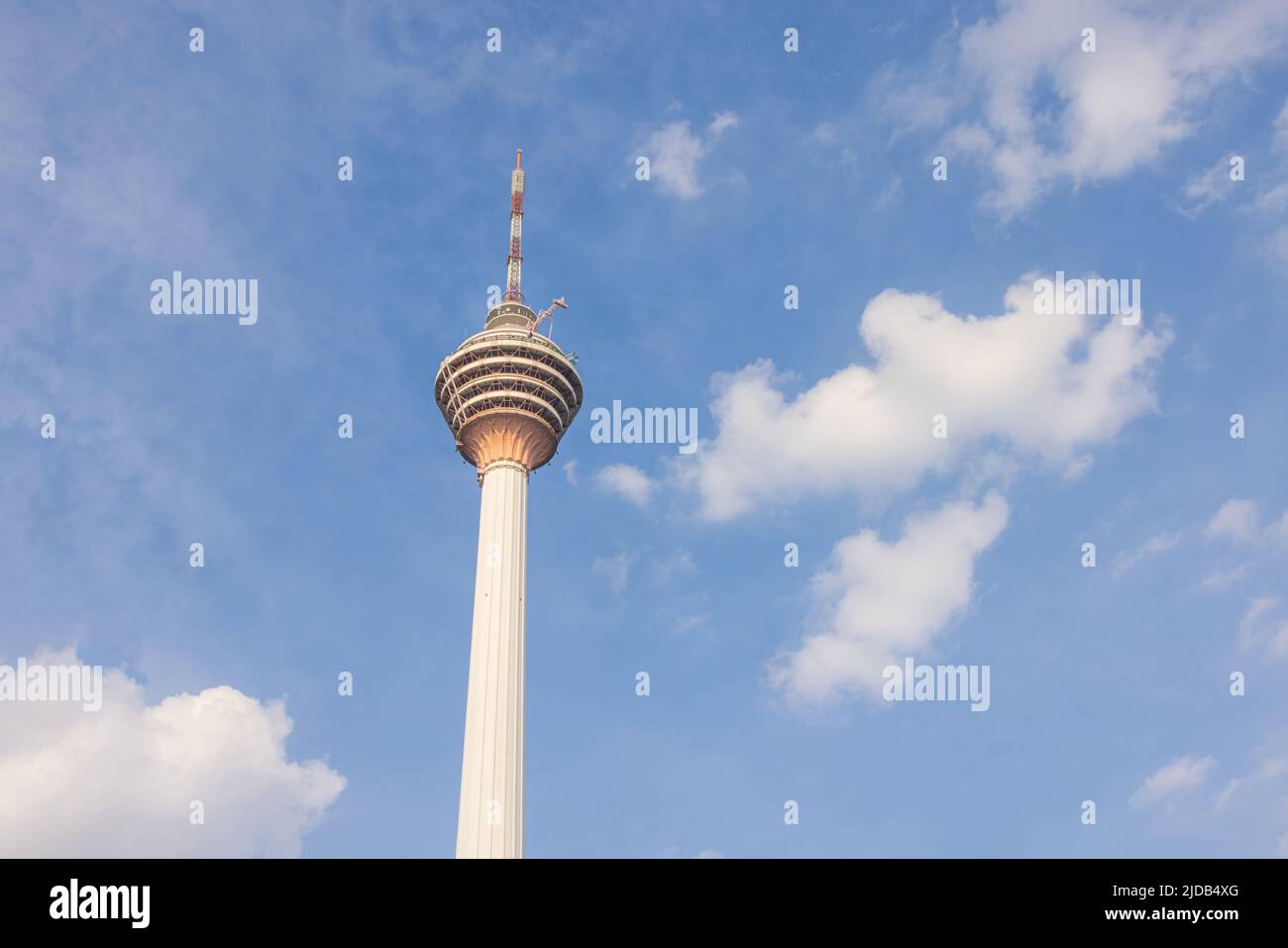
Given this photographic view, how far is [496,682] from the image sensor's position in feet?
340

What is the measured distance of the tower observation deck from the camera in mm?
98500

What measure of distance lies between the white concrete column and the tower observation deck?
92 mm

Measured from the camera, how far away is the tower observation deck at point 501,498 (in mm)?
98500

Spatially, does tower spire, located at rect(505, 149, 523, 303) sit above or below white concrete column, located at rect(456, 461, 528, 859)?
above

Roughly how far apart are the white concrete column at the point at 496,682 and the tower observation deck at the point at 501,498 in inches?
3.6

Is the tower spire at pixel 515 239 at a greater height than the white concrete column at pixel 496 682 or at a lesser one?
greater

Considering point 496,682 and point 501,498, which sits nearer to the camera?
point 496,682

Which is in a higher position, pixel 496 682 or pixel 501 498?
pixel 501 498

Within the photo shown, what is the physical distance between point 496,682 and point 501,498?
19.0 meters

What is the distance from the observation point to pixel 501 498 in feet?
373
